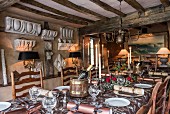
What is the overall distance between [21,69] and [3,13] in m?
1.11

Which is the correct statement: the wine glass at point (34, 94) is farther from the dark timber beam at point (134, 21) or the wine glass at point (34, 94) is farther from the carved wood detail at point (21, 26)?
the dark timber beam at point (134, 21)

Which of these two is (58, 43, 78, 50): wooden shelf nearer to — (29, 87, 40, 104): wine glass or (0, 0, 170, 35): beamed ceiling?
(0, 0, 170, 35): beamed ceiling

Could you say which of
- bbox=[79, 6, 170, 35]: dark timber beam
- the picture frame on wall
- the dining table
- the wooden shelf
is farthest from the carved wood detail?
the dining table

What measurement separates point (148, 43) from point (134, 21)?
3356mm

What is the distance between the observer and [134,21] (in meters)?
3.21

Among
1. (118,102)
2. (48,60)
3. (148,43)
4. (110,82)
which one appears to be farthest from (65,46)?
(148,43)

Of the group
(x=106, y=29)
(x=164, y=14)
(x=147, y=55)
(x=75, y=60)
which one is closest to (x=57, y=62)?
(x=75, y=60)

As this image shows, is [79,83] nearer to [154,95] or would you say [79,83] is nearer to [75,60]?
[154,95]

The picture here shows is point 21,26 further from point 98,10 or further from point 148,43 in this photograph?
point 148,43

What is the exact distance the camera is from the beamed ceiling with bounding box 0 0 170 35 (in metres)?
2.35

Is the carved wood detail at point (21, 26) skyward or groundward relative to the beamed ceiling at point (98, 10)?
groundward

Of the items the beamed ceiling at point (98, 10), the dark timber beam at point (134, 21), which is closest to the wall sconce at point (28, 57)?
the beamed ceiling at point (98, 10)

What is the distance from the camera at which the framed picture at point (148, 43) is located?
5.70 metres

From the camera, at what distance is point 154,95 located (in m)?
1.18
